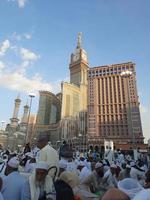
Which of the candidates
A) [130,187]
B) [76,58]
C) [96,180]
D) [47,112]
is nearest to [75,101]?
[47,112]

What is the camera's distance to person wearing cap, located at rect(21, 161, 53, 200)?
115 inches

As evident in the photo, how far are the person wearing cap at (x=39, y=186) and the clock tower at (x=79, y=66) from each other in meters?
105

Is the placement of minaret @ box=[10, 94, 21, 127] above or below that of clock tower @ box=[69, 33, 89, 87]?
below

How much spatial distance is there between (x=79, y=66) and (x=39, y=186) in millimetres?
116212

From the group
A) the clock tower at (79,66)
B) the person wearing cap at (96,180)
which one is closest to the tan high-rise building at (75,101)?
the clock tower at (79,66)

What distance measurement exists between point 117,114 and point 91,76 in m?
20.5

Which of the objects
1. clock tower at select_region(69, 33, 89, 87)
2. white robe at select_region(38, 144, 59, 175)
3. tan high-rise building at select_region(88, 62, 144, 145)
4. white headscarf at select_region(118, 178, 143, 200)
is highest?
clock tower at select_region(69, 33, 89, 87)

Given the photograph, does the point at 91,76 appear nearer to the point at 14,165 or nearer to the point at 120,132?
the point at 120,132

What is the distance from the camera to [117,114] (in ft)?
243

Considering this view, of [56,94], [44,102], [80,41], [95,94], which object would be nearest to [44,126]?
[44,102]

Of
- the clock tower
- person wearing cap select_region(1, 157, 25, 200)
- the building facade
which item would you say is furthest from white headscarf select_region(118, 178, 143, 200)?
the clock tower

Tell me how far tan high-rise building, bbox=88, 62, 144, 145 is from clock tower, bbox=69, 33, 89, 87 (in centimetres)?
2842

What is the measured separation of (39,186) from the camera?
3.09 m

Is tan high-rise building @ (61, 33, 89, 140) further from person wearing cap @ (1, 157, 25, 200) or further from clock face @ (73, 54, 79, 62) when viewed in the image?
person wearing cap @ (1, 157, 25, 200)
